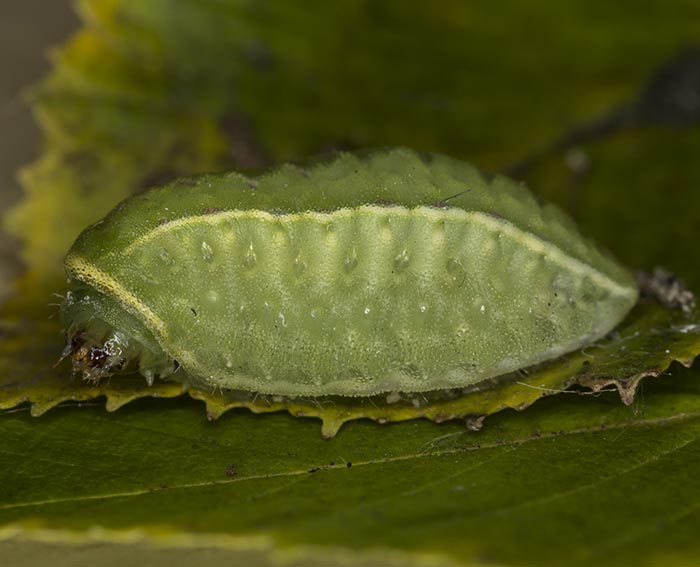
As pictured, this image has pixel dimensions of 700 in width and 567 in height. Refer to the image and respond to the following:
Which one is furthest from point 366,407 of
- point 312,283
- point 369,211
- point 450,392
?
point 369,211

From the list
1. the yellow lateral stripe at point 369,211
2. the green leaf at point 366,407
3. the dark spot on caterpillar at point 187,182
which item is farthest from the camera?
the dark spot on caterpillar at point 187,182

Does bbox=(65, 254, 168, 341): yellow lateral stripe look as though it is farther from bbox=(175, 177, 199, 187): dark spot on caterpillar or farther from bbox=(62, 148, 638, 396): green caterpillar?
bbox=(175, 177, 199, 187): dark spot on caterpillar

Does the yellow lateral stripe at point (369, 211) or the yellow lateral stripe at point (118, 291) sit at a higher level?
the yellow lateral stripe at point (369, 211)

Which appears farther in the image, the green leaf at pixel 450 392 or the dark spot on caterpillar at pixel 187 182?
the dark spot on caterpillar at pixel 187 182

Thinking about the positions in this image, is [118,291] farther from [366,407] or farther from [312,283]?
[366,407]

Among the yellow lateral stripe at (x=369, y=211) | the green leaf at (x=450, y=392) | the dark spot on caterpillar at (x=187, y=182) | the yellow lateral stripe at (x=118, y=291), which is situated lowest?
the green leaf at (x=450, y=392)

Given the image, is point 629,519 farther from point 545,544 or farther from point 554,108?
point 554,108

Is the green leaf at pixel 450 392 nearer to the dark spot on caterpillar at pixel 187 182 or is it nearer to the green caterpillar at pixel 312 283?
the green caterpillar at pixel 312 283

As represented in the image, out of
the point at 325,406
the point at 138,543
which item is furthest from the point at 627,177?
the point at 138,543

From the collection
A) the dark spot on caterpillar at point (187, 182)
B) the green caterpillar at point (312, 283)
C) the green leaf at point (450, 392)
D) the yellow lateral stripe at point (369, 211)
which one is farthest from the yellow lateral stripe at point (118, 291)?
the dark spot on caterpillar at point (187, 182)
